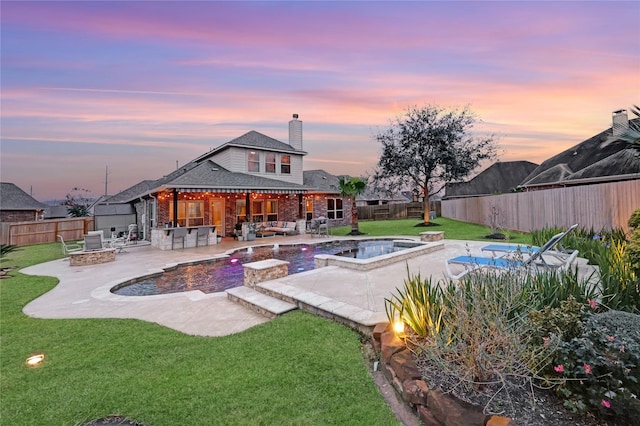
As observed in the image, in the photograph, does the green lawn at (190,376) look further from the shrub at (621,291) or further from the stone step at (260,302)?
the shrub at (621,291)

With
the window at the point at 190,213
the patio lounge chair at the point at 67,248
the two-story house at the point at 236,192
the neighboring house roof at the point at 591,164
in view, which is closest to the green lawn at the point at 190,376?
the patio lounge chair at the point at 67,248

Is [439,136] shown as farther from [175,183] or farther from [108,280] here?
[108,280]

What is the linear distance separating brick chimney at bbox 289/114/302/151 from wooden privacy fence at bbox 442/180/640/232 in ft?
52.4

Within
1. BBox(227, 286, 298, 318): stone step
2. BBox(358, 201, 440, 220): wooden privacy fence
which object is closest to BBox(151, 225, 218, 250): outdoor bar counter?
BBox(227, 286, 298, 318): stone step

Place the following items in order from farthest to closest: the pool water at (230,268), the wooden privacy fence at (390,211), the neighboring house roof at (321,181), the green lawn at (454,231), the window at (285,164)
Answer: the wooden privacy fence at (390,211)
the neighboring house roof at (321,181)
the window at (285,164)
the green lawn at (454,231)
the pool water at (230,268)

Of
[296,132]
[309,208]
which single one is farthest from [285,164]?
[309,208]

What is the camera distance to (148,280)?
31.5 ft

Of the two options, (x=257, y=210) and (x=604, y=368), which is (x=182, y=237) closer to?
(x=257, y=210)

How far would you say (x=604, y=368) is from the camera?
2.47 meters

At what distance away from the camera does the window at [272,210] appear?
2375cm

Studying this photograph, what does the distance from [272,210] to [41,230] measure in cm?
1612

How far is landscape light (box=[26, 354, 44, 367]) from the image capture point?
4168 mm

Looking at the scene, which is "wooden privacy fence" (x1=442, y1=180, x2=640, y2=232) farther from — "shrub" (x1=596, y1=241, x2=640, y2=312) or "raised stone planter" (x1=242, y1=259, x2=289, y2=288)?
"raised stone planter" (x1=242, y1=259, x2=289, y2=288)

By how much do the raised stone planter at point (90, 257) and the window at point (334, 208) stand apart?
61.2ft
